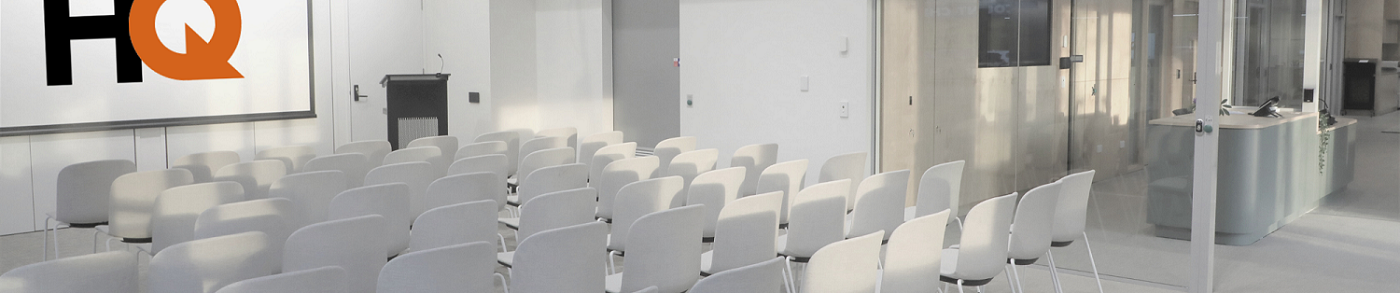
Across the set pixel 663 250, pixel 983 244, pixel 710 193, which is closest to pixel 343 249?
pixel 663 250

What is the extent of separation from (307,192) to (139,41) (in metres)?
4.56

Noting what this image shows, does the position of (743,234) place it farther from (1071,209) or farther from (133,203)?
(133,203)

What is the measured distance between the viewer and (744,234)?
165 inches

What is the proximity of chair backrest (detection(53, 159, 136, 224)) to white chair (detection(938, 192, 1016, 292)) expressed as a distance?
4.87 m

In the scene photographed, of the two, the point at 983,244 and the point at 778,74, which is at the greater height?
the point at 778,74

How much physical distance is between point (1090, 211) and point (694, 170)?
250 cm

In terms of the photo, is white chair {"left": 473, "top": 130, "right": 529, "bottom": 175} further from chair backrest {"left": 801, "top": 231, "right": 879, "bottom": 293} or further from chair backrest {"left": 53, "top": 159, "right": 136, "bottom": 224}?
chair backrest {"left": 801, "top": 231, "right": 879, "bottom": 293}

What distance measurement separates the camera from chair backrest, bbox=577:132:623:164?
7.64m

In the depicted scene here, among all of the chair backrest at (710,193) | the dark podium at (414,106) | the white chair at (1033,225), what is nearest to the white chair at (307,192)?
the chair backrest at (710,193)

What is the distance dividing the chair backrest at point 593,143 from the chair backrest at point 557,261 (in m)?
3.90

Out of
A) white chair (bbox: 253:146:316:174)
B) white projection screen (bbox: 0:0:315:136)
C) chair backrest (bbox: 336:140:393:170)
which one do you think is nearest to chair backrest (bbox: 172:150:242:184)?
white chair (bbox: 253:146:316:174)

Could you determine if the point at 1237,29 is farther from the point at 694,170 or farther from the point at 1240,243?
the point at 694,170

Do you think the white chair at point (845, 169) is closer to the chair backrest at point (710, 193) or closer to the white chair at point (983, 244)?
the chair backrest at point (710, 193)

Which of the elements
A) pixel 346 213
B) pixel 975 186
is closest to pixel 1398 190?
pixel 975 186
